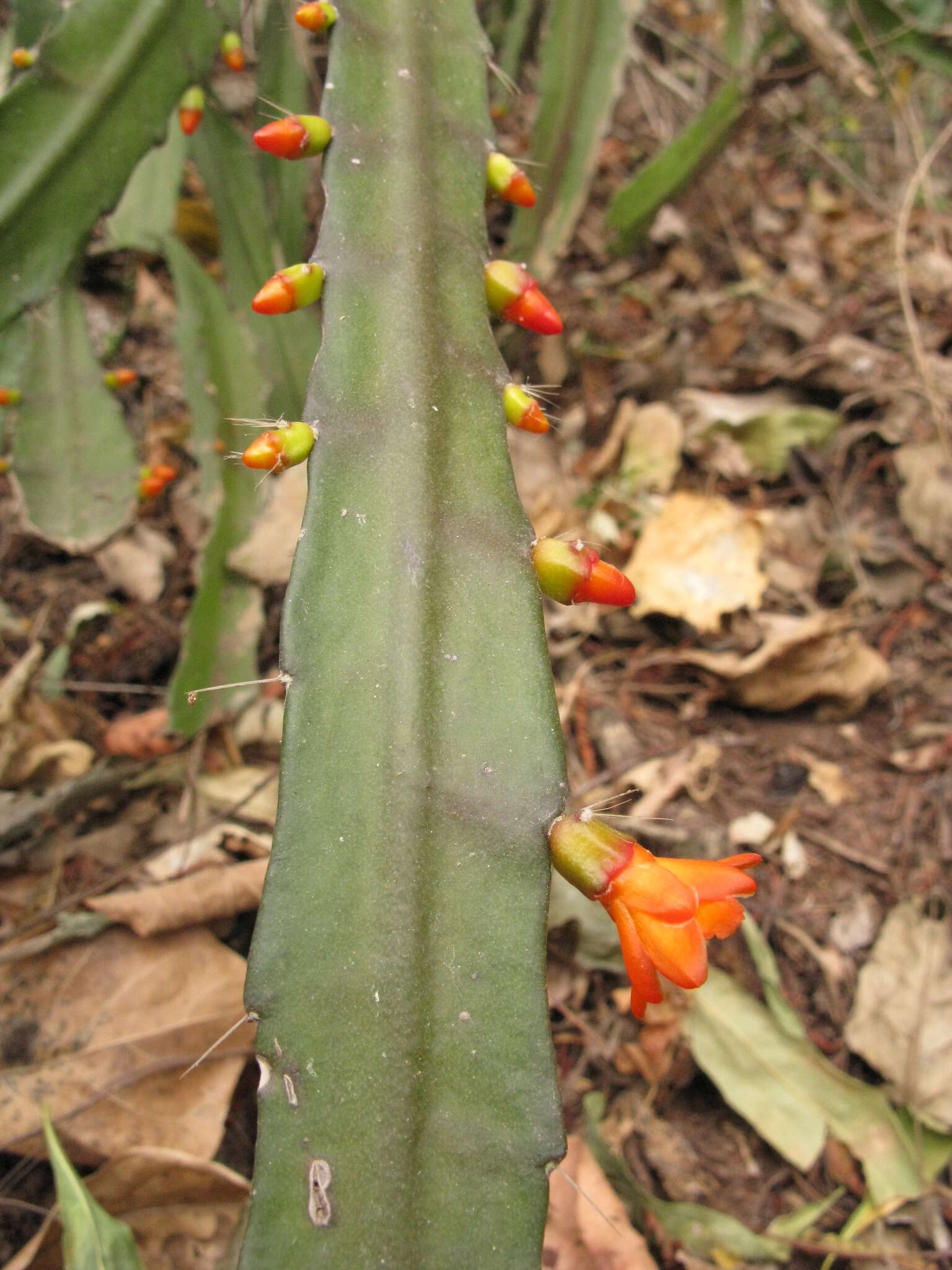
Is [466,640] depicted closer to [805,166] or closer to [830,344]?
[830,344]

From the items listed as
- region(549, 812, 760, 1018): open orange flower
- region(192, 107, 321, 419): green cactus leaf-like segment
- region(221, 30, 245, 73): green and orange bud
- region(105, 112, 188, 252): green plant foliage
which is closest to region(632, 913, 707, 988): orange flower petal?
region(549, 812, 760, 1018): open orange flower

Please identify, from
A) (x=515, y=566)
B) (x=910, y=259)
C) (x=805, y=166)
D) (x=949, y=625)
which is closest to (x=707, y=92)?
(x=805, y=166)

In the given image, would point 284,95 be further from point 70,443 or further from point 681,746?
point 681,746

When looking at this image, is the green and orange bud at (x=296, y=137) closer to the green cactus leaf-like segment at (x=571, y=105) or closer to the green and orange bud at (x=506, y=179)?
the green and orange bud at (x=506, y=179)

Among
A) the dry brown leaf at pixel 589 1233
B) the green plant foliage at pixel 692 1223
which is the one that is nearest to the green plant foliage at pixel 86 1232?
the dry brown leaf at pixel 589 1233

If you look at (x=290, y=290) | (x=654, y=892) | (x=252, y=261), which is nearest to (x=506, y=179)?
(x=290, y=290)

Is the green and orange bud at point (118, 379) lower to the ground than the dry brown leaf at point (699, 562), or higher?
higher

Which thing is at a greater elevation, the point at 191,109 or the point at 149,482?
the point at 191,109
